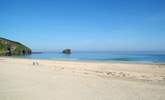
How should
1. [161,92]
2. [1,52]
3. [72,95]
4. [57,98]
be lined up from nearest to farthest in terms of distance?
[57,98], [72,95], [161,92], [1,52]

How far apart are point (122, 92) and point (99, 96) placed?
123 centimetres

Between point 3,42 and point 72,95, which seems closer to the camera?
point 72,95

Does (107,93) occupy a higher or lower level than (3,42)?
lower

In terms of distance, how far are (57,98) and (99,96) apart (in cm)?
170

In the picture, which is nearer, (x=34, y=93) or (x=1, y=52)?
(x=34, y=93)

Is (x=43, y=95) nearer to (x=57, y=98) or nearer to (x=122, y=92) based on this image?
(x=57, y=98)

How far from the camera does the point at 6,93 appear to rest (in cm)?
703

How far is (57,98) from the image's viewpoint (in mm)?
6445

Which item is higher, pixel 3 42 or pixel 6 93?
pixel 3 42

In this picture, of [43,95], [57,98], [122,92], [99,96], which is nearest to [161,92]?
[122,92]

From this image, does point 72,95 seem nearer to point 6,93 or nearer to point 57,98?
point 57,98

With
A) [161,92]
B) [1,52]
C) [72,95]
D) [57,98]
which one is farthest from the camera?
[1,52]

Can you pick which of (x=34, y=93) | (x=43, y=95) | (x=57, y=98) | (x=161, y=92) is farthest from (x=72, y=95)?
(x=161, y=92)

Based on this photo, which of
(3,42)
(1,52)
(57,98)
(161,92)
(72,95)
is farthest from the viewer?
(3,42)
